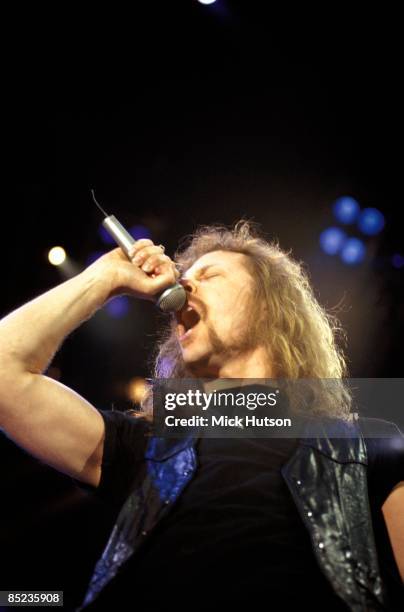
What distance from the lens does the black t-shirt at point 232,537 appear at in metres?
1.32

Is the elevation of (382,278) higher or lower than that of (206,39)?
lower

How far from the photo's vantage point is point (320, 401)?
191cm

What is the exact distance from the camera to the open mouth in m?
1.85

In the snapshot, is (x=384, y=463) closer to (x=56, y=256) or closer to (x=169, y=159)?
(x=169, y=159)

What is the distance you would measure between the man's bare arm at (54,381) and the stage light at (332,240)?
247 cm

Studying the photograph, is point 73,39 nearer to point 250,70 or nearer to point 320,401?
point 250,70

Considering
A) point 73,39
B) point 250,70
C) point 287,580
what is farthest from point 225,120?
point 287,580

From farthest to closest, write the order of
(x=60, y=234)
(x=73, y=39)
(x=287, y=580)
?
(x=60, y=234)
(x=73, y=39)
(x=287, y=580)

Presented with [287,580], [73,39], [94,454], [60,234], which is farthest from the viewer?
[60,234]

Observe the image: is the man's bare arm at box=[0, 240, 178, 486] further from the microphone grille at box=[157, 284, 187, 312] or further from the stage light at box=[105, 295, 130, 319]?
the stage light at box=[105, 295, 130, 319]

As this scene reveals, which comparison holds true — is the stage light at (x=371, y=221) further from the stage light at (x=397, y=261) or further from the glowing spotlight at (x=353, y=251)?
the stage light at (x=397, y=261)

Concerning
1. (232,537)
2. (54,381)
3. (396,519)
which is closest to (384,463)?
(396,519)

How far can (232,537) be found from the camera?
4.53 ft

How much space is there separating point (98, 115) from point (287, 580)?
2689 mm
